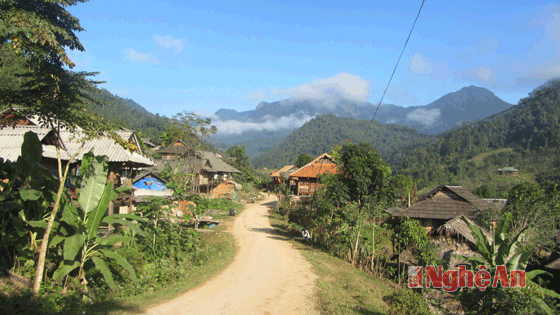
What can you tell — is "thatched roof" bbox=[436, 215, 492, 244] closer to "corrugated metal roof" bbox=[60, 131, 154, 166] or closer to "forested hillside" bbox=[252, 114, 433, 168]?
"corrugated metal roof" bbox=[60, 131, 154, 166]

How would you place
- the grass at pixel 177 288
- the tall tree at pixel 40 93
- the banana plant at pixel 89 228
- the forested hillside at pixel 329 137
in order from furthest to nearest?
the forested hillside at pixel 329 137 → the grass at pixel 177 288 → the banana plant at pixel 89 228 → the tall tree at pixel 40 93

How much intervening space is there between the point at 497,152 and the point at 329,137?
76638 millimetres

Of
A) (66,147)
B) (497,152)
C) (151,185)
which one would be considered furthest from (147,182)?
(497,152)

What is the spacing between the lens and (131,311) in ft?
19.5

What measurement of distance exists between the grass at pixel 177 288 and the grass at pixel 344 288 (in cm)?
317

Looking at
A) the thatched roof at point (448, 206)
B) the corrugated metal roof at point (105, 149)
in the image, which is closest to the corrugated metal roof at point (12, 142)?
the corrugated metal roof at point (105, 149)

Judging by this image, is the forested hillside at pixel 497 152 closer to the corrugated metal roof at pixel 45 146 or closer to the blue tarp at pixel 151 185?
the blue tarp at pixel 151 185

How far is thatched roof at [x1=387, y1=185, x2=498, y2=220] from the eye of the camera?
727 inches

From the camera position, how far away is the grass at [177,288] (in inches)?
233

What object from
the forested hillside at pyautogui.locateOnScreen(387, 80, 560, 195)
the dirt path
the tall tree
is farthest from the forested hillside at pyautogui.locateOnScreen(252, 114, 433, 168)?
the tall tree

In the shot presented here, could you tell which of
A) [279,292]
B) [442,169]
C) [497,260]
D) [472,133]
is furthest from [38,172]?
[472,133]

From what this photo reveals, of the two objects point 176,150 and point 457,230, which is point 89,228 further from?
point 176,150

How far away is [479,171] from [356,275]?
202 ft

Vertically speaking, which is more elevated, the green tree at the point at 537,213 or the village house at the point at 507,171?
the village house at the point at 507,171
